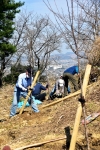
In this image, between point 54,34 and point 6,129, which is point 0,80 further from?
point 6,129

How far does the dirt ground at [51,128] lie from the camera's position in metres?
6.32

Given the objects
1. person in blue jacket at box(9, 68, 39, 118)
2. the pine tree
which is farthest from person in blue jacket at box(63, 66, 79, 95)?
the pine tree

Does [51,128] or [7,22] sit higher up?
[7,22]

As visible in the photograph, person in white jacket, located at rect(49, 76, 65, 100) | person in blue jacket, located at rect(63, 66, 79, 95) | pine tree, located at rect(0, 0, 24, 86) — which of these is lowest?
person in white jacket, located at rect(49, 76, 65, 100)

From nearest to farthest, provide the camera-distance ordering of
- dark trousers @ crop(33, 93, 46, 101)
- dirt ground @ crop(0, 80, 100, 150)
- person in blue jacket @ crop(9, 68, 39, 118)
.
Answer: dirt ground @ crop(0, 80, 100, 150)
person in blue jacket @ crop(9, 68, 39, 118)
dark trousers @ crop(33, 93, 46, 101)

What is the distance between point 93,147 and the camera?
6.20 metres

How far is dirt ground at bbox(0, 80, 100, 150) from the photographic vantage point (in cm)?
632

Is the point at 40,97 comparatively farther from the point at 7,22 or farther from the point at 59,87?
the point at 7,22

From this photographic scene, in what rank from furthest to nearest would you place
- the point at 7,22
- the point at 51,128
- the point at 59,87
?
the point at 7,22
the point at 59,87
the point at 51,128

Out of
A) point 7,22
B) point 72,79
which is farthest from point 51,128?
point 7,22

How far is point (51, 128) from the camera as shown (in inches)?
296

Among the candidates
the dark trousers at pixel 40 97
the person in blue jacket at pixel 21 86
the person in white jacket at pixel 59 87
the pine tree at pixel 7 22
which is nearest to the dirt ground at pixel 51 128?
the person in blue jacket at pixel 21 86

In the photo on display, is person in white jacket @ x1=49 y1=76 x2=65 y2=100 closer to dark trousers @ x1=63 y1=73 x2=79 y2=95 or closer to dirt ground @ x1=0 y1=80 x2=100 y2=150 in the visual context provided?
dark trousers @ x1=63 y1=73 x2=79 y2=95

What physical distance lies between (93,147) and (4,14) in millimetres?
22566
